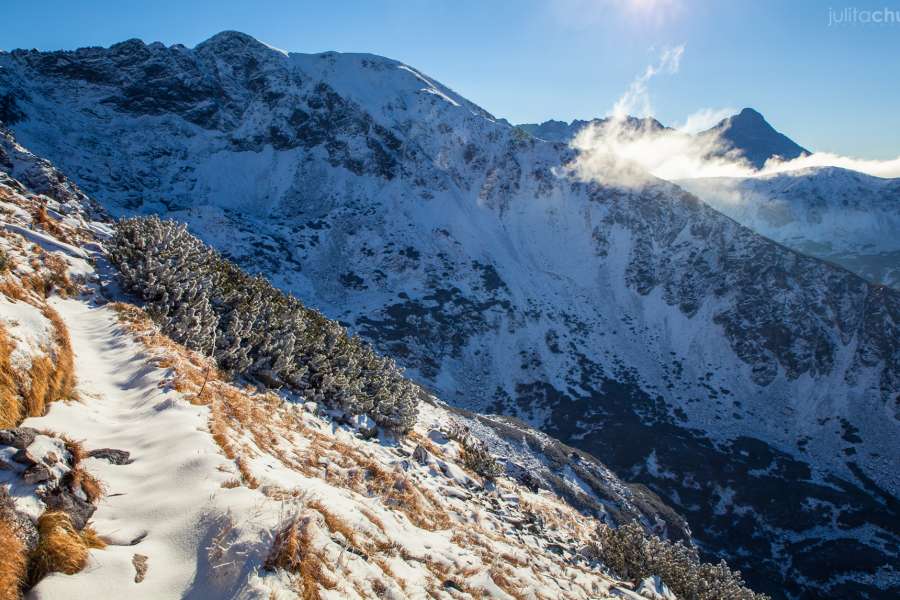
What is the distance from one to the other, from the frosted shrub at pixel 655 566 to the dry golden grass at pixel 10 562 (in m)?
14.1

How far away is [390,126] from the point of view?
115m

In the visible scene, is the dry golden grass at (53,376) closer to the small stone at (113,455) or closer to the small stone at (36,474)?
the small stone at (113,455)

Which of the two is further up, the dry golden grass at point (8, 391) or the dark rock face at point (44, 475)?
the dry golden grass at point (8, 391)

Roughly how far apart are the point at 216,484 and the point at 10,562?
6.43ft

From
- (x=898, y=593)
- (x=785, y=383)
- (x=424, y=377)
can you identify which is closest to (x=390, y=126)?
(x=424, y=377)

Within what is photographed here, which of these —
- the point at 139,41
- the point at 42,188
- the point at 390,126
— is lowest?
the point at 42,188

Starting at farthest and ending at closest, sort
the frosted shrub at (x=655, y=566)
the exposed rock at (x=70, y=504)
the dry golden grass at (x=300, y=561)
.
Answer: the frosted shrub at (x=655, y=566) < the exposed rock at (x=70, y=504) < the dry golden grass at (x=300, y=561)

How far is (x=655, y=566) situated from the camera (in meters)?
15.2

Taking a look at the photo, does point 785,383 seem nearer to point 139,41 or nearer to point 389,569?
point 389,569

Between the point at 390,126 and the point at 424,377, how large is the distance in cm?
7523

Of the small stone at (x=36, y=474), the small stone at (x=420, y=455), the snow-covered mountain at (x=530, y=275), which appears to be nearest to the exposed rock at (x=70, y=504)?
the small stone at (x=36, y=474)

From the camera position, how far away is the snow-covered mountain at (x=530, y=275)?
191 feet

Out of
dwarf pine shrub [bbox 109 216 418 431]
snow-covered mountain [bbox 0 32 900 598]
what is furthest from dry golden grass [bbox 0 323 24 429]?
snow-covered mountain [bbox 0 32 900 598]

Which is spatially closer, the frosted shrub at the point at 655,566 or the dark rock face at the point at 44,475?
the dark rock face at the point at 44,475
